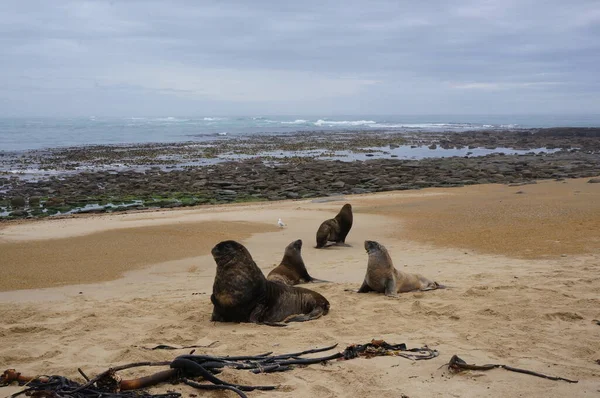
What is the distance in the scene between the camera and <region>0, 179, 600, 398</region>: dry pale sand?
4.55 meters

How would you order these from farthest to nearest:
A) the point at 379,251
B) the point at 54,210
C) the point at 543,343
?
the point at 54,210, the point at 379,251, the point at 543,343

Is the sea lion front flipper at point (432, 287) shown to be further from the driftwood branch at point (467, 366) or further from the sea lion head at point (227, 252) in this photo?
the driftwood branch at point (467, 366)

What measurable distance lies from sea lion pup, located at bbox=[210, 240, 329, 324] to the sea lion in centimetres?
469

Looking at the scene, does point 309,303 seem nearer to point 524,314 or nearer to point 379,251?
point 379,251

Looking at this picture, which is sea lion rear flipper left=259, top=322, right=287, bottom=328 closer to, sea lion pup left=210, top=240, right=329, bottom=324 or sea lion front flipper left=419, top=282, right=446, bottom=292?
sea lion pup left=210, top=240, right=329, bottom=324

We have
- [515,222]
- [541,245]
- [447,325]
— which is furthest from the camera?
[515,222]

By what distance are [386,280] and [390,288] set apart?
0.15 m

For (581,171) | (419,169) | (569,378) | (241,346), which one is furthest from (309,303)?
(581,171)

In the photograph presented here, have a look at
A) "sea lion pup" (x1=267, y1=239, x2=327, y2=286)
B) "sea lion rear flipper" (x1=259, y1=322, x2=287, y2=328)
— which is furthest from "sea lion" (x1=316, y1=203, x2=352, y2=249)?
"sea lion rear flipper" (x1=259, y1=322, x2=287, y2=328)

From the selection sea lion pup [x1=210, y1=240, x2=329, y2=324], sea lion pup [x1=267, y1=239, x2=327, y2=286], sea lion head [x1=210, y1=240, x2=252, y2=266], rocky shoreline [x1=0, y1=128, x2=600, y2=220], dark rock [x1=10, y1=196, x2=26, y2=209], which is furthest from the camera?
rocky shoreline [x1=0, y1=128, x2=600, y2=220]

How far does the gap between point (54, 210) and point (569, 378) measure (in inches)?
681

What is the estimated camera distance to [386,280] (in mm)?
7809

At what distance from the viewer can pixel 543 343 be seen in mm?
5238

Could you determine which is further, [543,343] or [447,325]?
[447,325]
